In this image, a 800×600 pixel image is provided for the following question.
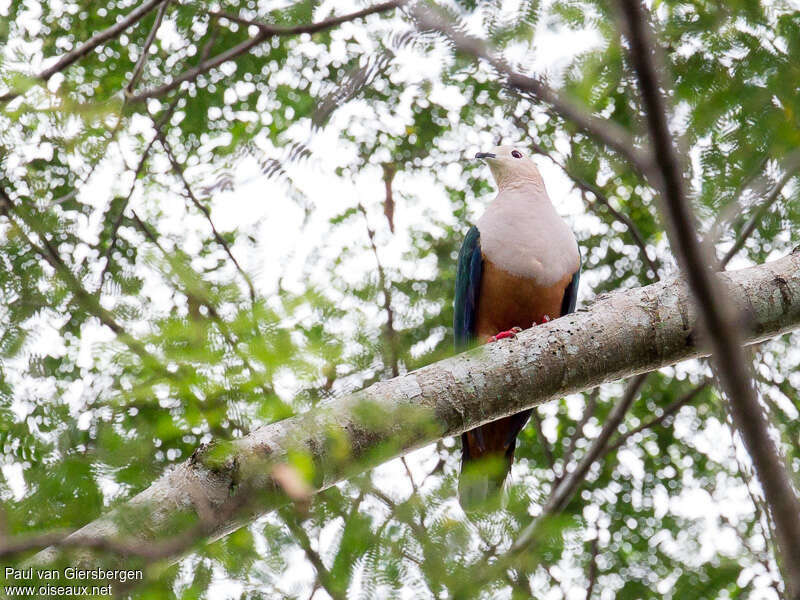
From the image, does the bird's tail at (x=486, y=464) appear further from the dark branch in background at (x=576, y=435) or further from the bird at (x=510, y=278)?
the dark branch in background at (x=576, y=435)

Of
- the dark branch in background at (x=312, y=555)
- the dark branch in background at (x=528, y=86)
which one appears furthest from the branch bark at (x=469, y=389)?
the dark branch in background at (x=528, y=86)

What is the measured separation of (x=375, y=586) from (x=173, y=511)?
483mm

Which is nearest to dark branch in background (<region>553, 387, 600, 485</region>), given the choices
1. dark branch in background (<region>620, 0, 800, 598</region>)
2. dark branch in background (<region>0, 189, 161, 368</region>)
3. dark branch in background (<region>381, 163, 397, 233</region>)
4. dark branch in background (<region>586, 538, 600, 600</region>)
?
dark branch in background (<region>586, 538, 600, 600</region>)

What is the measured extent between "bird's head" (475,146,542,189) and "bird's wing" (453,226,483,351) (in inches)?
19.3

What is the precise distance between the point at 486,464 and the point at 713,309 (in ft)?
3.18

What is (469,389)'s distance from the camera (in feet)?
8.66

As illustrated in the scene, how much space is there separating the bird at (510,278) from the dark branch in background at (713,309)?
113 inches

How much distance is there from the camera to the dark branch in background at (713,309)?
43.3 inches

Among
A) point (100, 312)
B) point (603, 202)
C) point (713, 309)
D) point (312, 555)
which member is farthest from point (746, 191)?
point (603, 202)

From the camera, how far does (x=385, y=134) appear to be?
17.3 feet

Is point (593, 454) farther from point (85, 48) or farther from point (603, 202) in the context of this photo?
point (85, 48)

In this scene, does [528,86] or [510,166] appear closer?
[528,86]

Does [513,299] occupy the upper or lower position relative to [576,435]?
upper

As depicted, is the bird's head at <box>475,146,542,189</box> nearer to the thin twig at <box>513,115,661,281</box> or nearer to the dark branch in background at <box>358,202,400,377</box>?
the thin twig at <box>513,115,661,281</box>
